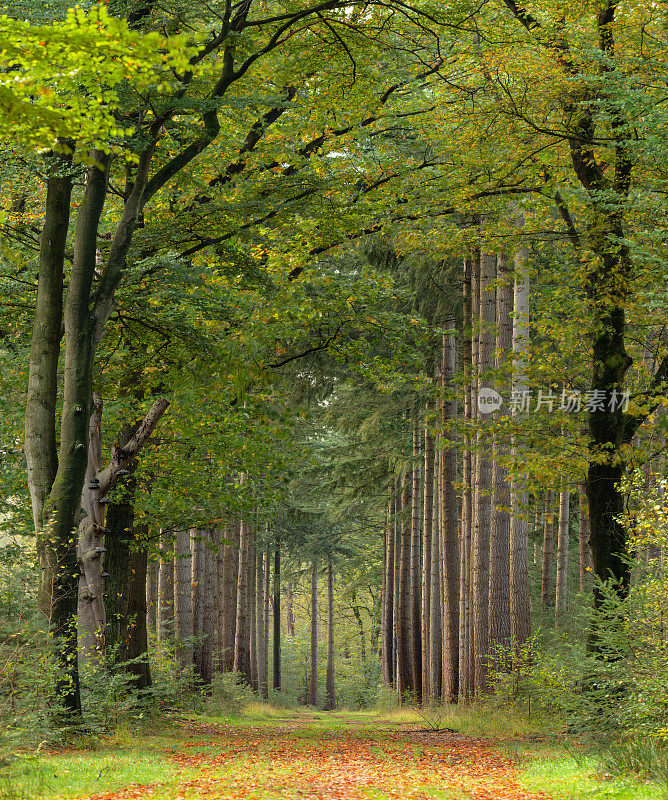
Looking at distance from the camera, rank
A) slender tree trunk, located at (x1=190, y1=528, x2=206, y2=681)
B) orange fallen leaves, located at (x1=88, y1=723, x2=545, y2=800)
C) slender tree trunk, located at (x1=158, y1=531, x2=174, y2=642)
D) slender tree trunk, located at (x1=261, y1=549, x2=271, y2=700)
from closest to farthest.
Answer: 1. orange fallen leaves, located at (x1=88, y1=723, x2=545, y2=800)
2. slender tree trunk, located at (x1=190, y1=528, x2=206, y2=681)
3. slender tree trunk, located at (x1=158, y1=531, x2=174, y2=642)
4. slender tree trunk, located at (x1=261, y1=549, x2=271, y2=700)

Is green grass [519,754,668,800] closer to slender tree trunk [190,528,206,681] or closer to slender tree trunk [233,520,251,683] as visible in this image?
slender tree trunk [190,528,206,681]

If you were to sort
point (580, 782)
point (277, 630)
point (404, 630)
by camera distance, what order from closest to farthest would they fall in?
point (580, 782) → point (404, 630) → point (277, 630)

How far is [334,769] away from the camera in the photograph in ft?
28.4

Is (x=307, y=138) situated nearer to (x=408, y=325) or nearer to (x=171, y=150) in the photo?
(x=171, y=150)

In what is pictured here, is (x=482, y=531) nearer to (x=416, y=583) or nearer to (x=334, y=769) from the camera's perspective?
(x=334, y=769)

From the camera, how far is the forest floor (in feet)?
21.1

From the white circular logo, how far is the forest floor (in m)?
5.40

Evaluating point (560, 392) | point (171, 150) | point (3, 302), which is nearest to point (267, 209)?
point (171, 150)

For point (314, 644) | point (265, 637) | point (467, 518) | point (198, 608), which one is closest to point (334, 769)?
point (467, 518)

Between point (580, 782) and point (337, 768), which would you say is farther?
point (337, 768)

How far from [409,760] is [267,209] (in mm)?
7975

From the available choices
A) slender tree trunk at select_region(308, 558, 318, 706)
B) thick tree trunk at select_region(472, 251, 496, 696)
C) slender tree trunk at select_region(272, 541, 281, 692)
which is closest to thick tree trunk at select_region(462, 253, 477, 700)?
thick tree trunk at select_region(472, 251, 496, 696)

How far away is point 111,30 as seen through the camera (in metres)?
6.11

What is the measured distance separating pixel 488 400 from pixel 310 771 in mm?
7820
